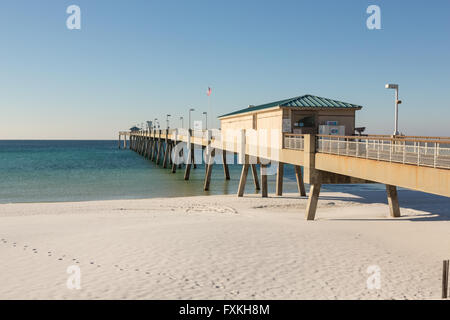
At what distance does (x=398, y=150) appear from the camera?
14633mm

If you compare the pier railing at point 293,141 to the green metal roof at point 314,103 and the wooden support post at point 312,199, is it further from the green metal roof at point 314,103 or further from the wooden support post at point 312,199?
the wooden support post at point 312,199

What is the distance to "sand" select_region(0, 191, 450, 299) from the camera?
27.8 feet

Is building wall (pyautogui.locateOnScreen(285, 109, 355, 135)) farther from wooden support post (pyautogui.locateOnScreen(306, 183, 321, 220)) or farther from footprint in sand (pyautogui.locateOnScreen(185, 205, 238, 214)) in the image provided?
footprint in sand (pyautogui.locateOnScreen(185, 205, 238, 214))

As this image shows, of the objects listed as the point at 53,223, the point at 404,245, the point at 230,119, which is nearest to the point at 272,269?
the point at 404,245

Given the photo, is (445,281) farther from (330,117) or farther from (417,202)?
(417,202)

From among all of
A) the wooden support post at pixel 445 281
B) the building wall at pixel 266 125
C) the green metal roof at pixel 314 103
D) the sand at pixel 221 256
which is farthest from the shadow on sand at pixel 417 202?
the wooden support post at pixel 445 281

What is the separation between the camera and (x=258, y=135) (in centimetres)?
2231

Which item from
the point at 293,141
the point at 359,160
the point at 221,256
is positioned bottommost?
the point at 221,256

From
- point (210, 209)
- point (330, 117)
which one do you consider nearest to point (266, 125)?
point (330, 117)

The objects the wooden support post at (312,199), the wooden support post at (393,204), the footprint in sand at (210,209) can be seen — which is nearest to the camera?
the wooden support post at (312,199)

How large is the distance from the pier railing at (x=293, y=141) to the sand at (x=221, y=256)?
10.8ft

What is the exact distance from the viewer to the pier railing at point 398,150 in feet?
34.1

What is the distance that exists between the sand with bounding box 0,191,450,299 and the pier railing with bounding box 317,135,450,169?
2.71m

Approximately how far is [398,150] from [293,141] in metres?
4.99
